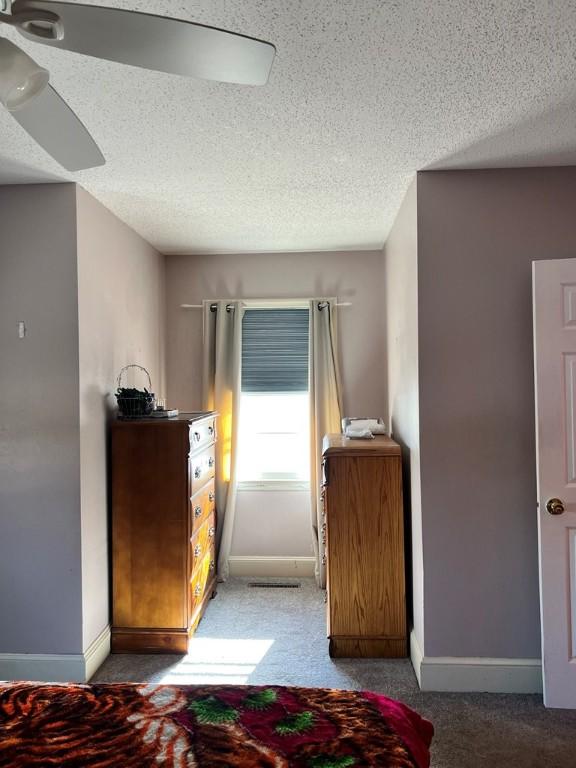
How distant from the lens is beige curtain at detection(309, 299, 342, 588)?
402 centimetres

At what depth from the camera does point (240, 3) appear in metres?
1.41

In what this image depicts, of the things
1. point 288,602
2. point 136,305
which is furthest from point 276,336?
point 288,602

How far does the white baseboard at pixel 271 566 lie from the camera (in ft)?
13.4

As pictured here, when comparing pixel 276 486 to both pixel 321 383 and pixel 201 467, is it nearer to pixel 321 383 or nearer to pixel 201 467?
pixel 321 383

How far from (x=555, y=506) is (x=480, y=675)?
91 cm

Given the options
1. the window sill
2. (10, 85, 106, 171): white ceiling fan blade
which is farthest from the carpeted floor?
(10, 85, 106, 171): white ceiling fan blade

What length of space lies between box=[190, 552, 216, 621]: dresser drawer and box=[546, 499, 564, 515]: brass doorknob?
1940 mm

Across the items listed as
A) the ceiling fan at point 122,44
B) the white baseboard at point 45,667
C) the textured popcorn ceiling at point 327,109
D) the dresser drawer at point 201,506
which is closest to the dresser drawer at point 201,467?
the dresser drawer at point 201,506

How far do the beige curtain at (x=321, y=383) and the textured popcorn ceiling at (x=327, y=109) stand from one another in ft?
3.47

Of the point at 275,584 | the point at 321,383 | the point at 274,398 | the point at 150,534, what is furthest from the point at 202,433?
the point at 275,584

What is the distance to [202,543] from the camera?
3281 millimetres

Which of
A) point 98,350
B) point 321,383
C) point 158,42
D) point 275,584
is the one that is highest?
point 158,42

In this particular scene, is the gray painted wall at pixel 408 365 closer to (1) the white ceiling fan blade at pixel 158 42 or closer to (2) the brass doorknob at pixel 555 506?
(2) the brass doorknob at pixel 555 506

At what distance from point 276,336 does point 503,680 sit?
8.92 ft
